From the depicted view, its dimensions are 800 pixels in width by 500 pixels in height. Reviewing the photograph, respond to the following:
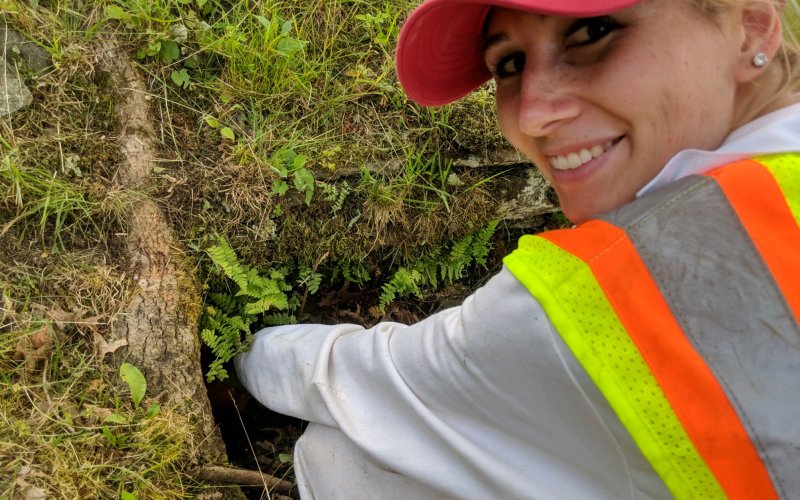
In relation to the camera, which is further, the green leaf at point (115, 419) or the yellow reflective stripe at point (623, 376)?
the green leaf at point (115, 419)

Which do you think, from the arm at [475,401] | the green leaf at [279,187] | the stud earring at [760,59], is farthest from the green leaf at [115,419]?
the stud earring at [760,59]

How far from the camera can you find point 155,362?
2.77 metres

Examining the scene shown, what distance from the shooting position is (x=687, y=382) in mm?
1592

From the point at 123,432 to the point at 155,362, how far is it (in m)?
0.33

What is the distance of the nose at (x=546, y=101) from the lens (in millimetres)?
1906

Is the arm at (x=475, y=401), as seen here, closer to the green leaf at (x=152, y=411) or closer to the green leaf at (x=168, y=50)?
the green leaf at (x=152, y=411)

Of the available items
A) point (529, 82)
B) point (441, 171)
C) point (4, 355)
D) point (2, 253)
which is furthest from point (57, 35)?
point (529, 82)

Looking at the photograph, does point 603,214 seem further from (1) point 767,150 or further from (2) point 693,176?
(1) point 767,150

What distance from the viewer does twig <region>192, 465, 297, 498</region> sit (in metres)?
2.80

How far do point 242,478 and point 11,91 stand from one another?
2.18m

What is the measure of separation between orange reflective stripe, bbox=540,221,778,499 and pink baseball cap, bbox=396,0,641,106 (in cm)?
75

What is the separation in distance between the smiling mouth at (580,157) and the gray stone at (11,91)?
8.22ft

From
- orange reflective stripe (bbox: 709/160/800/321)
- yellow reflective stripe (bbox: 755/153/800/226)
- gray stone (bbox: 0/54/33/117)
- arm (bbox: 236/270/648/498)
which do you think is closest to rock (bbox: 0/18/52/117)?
gray stone (bbox: 0/54/33/117)

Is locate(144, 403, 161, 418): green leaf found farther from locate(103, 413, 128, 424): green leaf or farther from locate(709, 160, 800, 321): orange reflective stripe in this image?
locate(709, 160, 800, 321): orange reflective stripe
